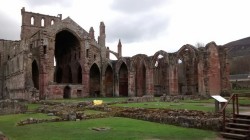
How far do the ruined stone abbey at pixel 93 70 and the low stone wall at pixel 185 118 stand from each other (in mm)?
20260

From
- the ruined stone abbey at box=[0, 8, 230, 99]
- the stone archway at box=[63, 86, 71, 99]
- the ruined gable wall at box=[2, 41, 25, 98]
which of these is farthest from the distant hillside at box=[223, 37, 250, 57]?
the ruined gable wall at box=[2, 41, 25, 98]

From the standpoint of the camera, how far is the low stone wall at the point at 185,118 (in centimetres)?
1302

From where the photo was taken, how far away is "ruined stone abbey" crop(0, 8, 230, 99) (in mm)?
38794

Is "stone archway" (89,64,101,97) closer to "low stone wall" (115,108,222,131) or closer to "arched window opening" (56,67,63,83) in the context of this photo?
"arched window opening" (56,67,63,83)

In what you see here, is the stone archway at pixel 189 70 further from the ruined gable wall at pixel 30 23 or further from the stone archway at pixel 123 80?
the ruined gable wall at pixel 30 23

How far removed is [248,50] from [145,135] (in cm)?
8771

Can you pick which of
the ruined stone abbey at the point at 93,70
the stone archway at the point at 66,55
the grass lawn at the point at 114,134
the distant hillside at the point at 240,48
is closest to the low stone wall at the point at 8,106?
the ruined stone abbey at the point at 93,70

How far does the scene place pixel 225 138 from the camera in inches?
448

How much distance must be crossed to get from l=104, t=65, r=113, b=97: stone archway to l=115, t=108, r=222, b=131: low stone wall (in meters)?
30.7

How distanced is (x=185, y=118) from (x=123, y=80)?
118ft

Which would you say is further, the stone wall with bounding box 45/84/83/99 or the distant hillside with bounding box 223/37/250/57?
the distant hillside with bounding box 223/37/250/57

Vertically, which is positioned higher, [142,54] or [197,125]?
[142,54]

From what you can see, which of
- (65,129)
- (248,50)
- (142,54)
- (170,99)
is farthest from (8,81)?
(248,50)

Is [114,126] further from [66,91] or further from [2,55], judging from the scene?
[2,55]
